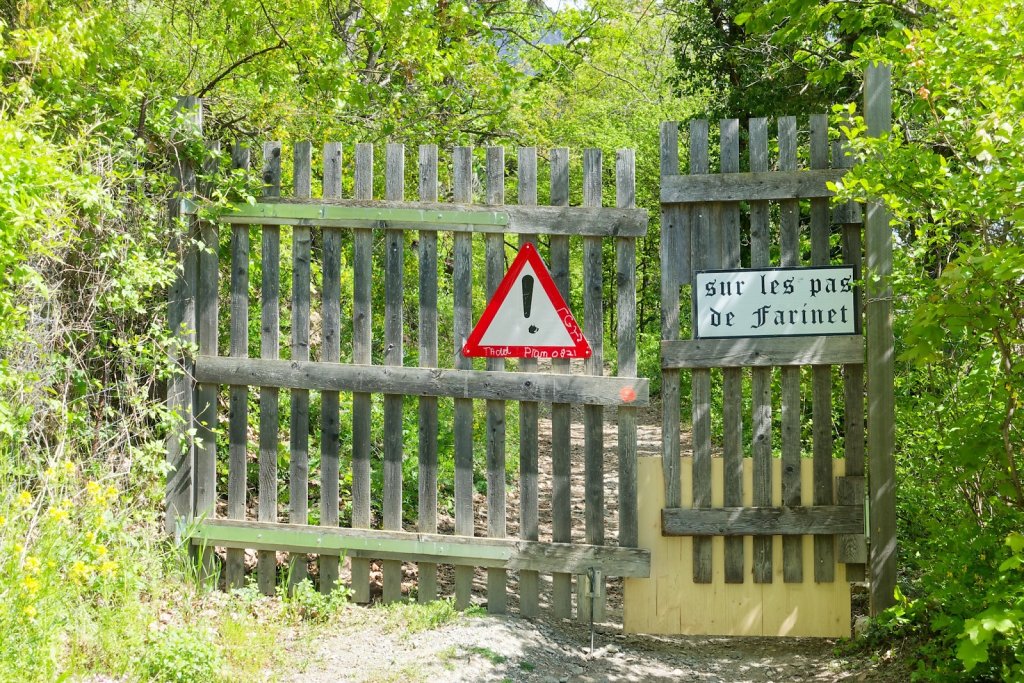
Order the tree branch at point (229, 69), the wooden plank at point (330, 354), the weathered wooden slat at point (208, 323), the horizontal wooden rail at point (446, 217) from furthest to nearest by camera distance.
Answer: the tree branch at point (229, 69)
the weathered wooden slat at point (208, 323)
the wooden plank at point (330, 354)
the horizontal wooden rail at point (446, 217)

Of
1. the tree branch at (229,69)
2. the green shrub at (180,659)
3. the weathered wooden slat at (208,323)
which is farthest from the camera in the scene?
the tree branch at (229,69)

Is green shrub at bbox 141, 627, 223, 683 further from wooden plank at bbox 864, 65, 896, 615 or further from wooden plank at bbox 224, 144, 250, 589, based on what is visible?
wooden plank at bbox 864, 65, 896, 615

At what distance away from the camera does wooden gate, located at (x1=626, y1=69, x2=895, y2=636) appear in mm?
5070

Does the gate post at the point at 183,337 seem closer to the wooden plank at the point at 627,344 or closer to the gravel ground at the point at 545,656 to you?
the gravel ground at the point at 545,656

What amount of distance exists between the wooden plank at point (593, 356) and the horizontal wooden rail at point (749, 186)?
15.8 inches

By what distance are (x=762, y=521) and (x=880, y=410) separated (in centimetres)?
87

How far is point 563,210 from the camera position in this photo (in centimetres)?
518

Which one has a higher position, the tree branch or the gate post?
the tree branch

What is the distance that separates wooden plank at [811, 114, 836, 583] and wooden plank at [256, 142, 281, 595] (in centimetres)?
300

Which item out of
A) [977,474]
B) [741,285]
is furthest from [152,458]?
[977,474]

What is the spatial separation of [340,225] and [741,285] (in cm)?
226

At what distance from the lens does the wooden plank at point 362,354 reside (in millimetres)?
5309

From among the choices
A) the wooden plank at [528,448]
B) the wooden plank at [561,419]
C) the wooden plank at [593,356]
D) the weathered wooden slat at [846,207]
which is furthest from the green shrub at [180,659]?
the weathered wooden slat at [846,207]

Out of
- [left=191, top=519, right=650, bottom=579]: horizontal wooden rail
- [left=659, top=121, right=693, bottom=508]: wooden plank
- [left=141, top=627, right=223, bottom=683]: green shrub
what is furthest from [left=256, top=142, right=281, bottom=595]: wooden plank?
[left=659, top=121, right=693, bottom=508]: wooden plank
